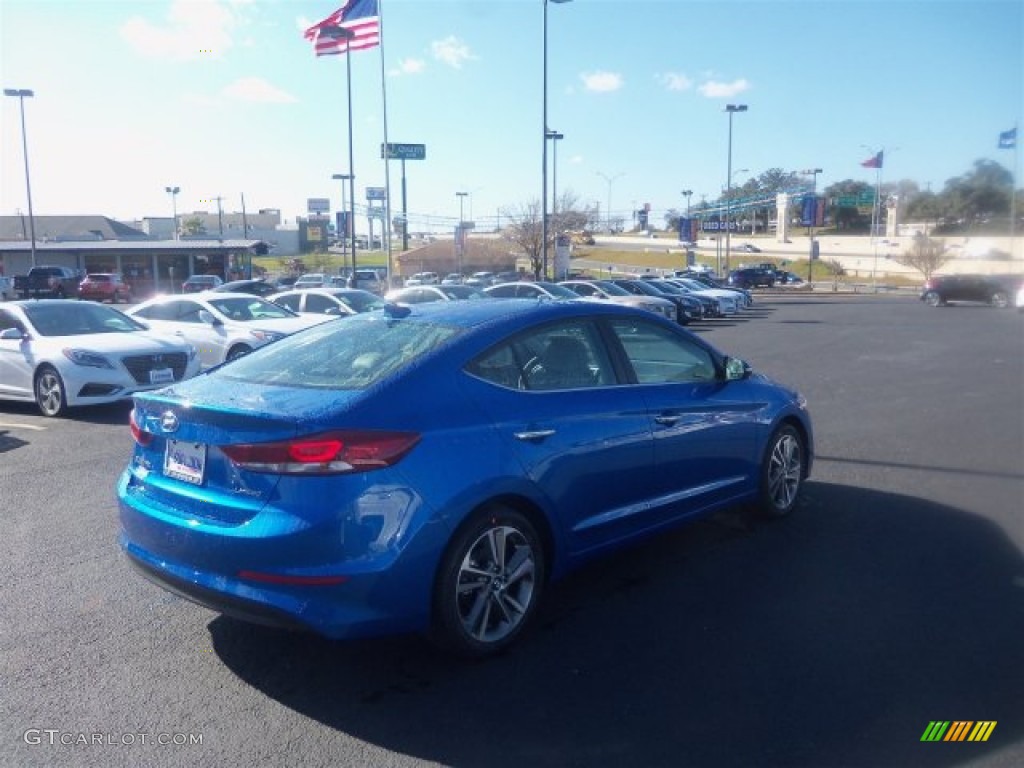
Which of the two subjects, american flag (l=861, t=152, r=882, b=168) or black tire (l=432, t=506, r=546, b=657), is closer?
black tire (l=432, t=506, r=546, b=657)

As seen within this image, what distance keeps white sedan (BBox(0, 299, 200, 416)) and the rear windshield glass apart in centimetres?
671

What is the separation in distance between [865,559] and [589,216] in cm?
6764

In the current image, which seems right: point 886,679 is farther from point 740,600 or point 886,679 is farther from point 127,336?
point 127,336

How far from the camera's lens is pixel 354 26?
31.3 meters

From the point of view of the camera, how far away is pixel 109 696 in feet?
12.6

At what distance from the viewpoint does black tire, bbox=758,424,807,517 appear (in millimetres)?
6094

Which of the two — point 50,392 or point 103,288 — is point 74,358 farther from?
point 103,288

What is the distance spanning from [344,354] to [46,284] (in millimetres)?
49599

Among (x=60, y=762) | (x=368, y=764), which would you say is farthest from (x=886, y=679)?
(x=60, y=762)

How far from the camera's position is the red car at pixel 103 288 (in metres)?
46.4

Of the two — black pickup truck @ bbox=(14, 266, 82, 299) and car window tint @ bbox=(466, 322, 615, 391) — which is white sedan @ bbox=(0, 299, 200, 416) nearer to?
car window tint @ bbox=(466, 322, 615, 391)

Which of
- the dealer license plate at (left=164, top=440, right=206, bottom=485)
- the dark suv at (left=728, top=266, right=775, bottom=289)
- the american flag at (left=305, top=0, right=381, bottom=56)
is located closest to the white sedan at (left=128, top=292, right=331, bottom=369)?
the dealer license plate at (left=164, top=440, right=206, bottom=485)

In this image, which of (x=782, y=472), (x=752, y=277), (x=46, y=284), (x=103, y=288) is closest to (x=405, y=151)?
(x=103, y=288)

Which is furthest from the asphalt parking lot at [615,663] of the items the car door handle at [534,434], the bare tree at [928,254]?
the bare tree at [928,254]
